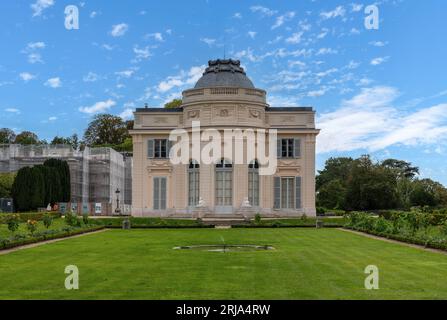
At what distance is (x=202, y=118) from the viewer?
148ft

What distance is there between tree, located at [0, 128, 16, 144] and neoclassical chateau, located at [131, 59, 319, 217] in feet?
152

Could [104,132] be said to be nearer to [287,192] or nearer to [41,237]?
[287,192]

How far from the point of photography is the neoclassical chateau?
44.7 metres

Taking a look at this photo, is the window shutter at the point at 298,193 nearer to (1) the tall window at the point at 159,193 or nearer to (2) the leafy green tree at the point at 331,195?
(1) the tall window at the point at 159,193

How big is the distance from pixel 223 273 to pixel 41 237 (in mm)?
12921

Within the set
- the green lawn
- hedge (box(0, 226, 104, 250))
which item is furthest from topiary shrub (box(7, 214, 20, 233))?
Answer: the green lawn

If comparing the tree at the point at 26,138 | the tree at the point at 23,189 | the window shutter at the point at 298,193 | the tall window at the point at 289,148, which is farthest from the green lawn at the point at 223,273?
the tree at the point at 26,138

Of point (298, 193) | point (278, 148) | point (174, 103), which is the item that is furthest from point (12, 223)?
point (174, 103)

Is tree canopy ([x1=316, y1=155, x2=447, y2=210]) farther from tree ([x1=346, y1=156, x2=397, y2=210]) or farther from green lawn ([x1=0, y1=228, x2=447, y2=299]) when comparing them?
green lawn ([x1=0, y1=228, x2=447, y2=299])

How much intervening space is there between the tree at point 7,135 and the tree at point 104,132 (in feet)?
39.1

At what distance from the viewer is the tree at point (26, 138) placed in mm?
84512
